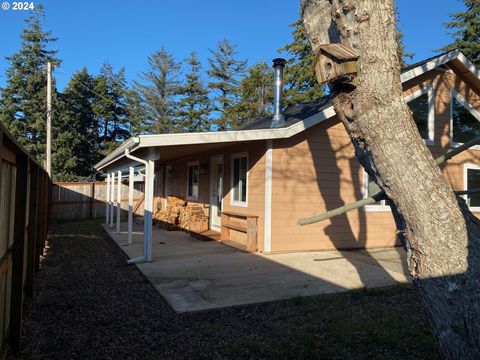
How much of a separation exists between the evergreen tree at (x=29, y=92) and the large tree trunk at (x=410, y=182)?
3134cm

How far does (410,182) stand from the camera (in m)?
2.00

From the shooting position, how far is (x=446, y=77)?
10.2m

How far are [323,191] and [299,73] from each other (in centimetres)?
2093

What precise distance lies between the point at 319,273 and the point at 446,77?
686 centimetres

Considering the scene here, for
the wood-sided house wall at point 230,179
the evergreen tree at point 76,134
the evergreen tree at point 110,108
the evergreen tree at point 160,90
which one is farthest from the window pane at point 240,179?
the evergreen tree at point 110,108

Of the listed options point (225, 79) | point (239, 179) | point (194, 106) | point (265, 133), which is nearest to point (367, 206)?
point (239, 179)

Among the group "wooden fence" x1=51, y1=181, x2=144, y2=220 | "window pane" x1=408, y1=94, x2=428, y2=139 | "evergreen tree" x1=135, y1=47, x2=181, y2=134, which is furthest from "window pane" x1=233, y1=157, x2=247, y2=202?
"evergreen tree" x1=135, y1=47, x2=181, y2=134

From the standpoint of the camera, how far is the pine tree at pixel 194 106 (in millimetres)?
33844

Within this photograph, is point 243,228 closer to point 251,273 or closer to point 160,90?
point 251,273

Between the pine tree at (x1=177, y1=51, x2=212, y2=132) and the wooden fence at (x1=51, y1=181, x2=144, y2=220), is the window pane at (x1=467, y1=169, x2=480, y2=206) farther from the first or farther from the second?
the pine tree at (x1=177, y1=51, x2=212, y2=132)

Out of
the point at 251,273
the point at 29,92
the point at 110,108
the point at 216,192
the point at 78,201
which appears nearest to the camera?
the point at 251,273

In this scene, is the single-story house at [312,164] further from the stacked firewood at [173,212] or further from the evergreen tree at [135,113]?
the evergreen tree at [135,113]

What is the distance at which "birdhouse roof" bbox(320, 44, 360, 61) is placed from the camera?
6.80ft

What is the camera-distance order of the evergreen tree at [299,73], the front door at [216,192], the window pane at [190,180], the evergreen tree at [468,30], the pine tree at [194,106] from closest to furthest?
the front door at [216,192]
the window pane at [190,180]
the evergreen tree at [468,30]
the evergreen tree at [299,73]
the pine tree at [194,106]
